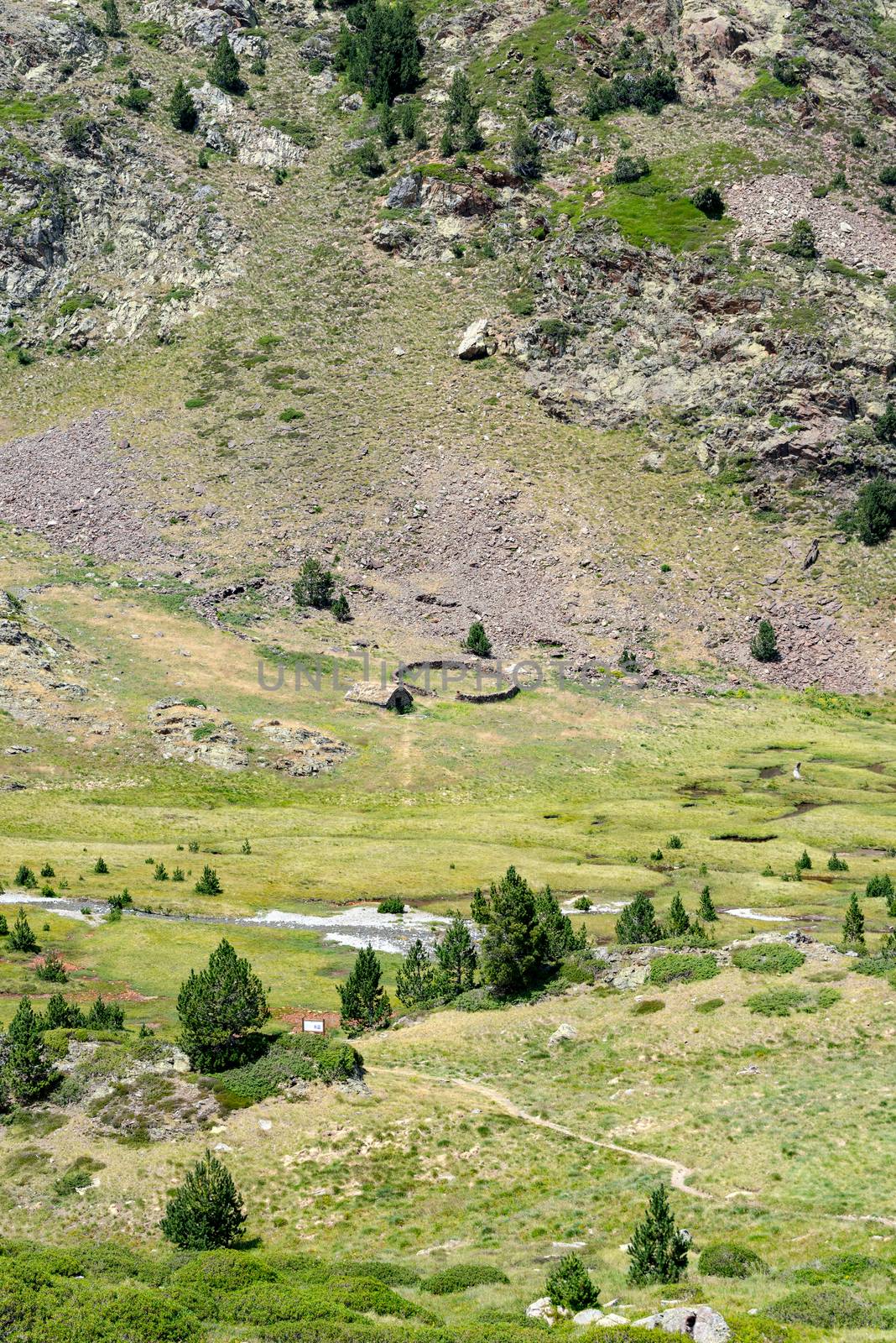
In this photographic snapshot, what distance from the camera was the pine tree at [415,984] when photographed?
44.5m

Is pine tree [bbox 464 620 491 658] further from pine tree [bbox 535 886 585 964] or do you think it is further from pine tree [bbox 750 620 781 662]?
pine tree [bbox 535 886 585 964]

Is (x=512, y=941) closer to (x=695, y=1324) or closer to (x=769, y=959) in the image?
(x=769, y=959)

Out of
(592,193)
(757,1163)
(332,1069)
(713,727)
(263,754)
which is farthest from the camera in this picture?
(592,193)

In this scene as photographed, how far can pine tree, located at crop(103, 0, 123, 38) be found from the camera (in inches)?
6791

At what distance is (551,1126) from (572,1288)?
1169cm

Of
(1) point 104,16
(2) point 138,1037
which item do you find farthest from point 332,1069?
(1) point 104,16

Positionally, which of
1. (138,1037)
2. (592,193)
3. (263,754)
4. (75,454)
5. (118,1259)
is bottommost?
(263,754)

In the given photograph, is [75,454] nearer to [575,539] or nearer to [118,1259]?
[575,539]

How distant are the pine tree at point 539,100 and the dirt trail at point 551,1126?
502ft

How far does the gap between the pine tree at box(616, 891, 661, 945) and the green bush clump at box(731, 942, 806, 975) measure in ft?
15.3

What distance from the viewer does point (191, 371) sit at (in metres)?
135

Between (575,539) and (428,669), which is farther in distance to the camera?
(575,539)

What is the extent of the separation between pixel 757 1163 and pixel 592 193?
14282 centimetres

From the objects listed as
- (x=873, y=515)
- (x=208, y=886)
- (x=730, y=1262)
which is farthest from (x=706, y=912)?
(x=873, y=515)
